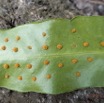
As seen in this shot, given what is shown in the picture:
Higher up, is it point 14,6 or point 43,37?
point 14,6

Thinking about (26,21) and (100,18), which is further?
(26,21)

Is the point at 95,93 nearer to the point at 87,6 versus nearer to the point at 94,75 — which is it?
the point at 94,75

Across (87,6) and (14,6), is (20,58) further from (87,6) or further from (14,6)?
(87,6)

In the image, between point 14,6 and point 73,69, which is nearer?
point 73,69

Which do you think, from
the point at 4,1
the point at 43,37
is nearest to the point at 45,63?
the point at 43,37

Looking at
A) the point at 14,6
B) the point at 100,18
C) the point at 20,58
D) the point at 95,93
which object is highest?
the point at 14,6

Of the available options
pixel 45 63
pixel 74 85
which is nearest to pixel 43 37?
pixel 45 63
